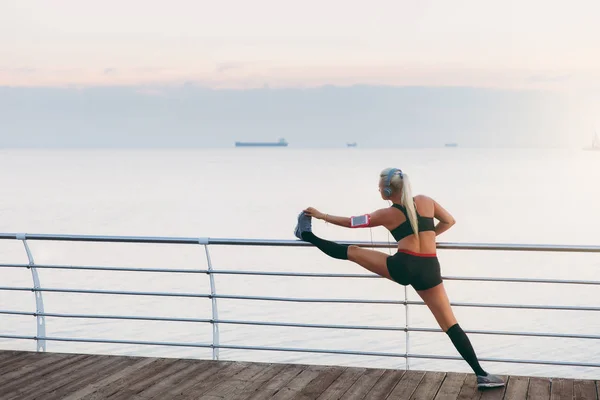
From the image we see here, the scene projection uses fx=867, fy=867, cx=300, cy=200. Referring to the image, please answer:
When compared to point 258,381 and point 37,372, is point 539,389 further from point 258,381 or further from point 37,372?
point 37,372

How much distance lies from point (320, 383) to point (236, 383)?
606mm

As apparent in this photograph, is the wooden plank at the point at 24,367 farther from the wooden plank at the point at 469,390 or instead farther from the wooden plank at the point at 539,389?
the wooden plank at the point at 539,389

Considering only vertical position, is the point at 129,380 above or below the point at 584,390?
above

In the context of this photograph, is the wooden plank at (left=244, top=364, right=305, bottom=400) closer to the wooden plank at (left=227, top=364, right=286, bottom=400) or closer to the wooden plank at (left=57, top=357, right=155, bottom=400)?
the wooden plank at (left=227, top=364, right=286, bottom=400)

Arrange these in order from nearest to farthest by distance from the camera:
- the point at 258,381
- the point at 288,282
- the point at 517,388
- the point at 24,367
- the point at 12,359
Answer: the point at 517,388, the point at 258,381, the point at 24,367, the point at 12,359, the point at 288,282

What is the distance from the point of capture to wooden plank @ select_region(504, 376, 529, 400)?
5.85 metres

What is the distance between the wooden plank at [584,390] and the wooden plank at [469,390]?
0.65 meters

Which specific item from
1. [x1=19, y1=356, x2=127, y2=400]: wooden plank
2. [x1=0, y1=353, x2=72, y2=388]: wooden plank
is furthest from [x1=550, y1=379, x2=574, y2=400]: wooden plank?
[x1=0, y1=353, x2=72, y2=388]: wooden plank

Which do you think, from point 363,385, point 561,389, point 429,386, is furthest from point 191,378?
point 561,389

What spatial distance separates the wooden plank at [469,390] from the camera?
Result: 5.85 m

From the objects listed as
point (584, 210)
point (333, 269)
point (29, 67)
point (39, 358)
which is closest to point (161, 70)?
point (29, 67)

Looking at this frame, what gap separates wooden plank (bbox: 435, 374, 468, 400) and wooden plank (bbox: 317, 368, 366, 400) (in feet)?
2.10

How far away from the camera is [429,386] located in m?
6.12

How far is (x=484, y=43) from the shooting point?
7794 cm
